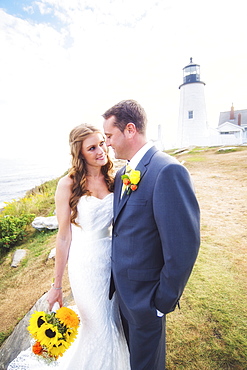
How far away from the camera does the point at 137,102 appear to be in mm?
2316

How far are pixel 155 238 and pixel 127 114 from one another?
4.04 ft

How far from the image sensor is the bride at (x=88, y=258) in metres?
2.62

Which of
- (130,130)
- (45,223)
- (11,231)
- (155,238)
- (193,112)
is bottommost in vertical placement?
(11,231)

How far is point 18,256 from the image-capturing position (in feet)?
23.0

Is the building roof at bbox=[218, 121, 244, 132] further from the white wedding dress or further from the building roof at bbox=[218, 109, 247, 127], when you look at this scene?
the white wedding dress

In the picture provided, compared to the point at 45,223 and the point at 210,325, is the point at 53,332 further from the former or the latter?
the point at 45,223

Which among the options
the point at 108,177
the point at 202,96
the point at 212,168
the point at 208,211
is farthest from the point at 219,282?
the point at 202,96

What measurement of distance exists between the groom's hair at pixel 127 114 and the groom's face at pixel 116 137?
40 mm

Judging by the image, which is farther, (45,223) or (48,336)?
(45,223)

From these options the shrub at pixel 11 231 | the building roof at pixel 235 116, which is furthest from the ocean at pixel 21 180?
the building roof at pixel 235 116

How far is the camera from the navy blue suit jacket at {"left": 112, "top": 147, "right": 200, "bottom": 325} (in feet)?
5.51

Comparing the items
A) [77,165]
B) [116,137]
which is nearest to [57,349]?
[77,165]

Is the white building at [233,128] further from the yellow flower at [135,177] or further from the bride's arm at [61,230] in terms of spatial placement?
the yellow flower at [135,177]

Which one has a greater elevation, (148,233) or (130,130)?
(130,130)
